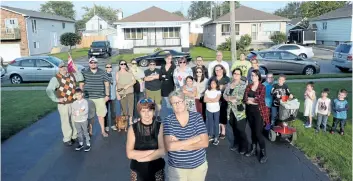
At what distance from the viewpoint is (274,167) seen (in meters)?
5.69

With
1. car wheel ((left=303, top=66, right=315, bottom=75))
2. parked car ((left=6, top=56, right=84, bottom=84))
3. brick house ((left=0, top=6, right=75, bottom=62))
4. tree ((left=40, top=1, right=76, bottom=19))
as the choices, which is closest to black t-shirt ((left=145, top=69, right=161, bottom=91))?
parked car ((left=6, top=56, right=84, bottom=84))

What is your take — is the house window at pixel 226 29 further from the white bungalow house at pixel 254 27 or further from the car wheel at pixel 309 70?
the car wheel at pixel 309 70

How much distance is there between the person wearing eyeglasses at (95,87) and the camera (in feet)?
23.0

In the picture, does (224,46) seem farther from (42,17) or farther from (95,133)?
(95,133)

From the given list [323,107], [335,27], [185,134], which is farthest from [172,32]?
[185,134]

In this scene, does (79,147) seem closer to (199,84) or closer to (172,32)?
(199,84)

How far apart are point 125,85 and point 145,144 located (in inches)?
176

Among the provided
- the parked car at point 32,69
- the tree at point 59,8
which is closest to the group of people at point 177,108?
the parked car at point 32,69

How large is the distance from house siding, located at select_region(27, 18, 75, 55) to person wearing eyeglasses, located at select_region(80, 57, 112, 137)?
36270 millimetres

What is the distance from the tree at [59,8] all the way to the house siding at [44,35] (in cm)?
6022

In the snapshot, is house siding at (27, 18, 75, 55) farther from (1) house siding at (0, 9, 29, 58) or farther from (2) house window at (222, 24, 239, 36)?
(2) house window at (222, 24, 239, 36)

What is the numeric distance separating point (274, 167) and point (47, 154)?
182 inches

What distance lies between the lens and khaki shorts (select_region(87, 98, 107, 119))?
7051mm

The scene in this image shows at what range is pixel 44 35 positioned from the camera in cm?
4400
